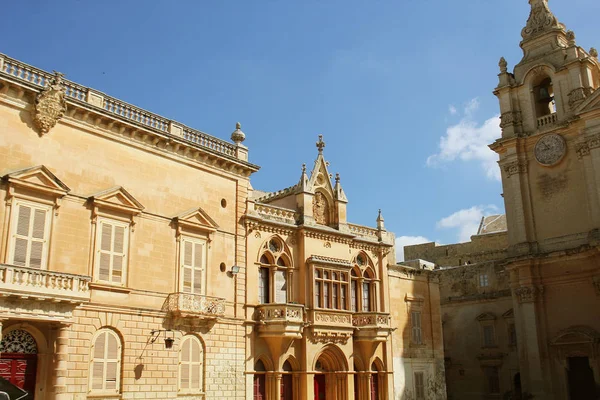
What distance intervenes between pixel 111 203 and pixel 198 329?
5.71m

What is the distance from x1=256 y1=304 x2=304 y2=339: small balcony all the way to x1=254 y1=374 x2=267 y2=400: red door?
5.94ft

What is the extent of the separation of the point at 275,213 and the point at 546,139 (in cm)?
1642

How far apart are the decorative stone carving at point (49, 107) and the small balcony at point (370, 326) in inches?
639

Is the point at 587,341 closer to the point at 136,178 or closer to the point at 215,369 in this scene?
the point at 215,369

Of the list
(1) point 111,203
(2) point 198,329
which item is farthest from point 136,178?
(2) point 198,329

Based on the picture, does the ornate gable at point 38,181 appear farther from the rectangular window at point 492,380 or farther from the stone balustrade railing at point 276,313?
the rectangular window at point 492,380

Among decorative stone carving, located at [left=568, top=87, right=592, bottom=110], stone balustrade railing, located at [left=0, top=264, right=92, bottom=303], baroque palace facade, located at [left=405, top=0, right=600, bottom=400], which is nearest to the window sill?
stone balustrade railing, located at [left=0, top=264, right=92, bottom=303]

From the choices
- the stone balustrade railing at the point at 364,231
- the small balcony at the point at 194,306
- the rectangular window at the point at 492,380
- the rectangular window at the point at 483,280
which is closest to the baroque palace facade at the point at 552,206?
the rectangular window at the point at 492,380

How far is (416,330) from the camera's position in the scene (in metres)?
34.1

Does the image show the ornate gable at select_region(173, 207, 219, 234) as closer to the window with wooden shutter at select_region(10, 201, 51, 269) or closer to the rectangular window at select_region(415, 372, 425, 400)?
the window with wooden shutter at select_region(10, 201, 51, 269)

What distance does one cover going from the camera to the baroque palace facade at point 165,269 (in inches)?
738

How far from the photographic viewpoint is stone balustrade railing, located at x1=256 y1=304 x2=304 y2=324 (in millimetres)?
25391

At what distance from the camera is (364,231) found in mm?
32156

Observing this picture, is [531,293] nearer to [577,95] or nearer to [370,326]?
[370,326]
